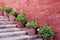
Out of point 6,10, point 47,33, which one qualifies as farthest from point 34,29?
point 6,10

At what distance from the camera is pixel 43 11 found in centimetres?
464

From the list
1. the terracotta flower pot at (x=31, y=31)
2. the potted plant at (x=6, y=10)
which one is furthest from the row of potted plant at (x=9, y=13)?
the terracotta flower pot at (x=31, y=31)

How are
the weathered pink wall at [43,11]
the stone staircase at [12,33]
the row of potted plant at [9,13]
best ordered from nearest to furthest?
the weathered pink wall at [43,11] → the stone staircase at [12,33] → the row of potted plant at [9,13]

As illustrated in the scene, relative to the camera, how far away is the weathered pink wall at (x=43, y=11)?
4.17m

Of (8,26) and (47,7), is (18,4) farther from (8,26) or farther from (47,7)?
(47,7)

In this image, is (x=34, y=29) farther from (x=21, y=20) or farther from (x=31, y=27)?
(x=21, y=20)

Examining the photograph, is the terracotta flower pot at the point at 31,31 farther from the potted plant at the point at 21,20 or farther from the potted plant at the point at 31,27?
the potted plant at the point at 21,20

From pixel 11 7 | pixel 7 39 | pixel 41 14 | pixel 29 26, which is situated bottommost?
pixel 7 39

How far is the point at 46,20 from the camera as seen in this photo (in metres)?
4.52

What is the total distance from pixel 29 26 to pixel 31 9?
3.06 ft

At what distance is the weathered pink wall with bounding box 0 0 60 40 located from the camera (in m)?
4.17

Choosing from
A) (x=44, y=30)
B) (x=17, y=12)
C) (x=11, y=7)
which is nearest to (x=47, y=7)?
(x=44, y=30)

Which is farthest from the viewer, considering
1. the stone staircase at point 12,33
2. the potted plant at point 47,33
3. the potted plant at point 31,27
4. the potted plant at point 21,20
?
the potted plant at point 21,20

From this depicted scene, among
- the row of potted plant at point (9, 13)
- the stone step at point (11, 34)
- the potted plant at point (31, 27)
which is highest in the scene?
the row of potted plant at point (9, 13)
